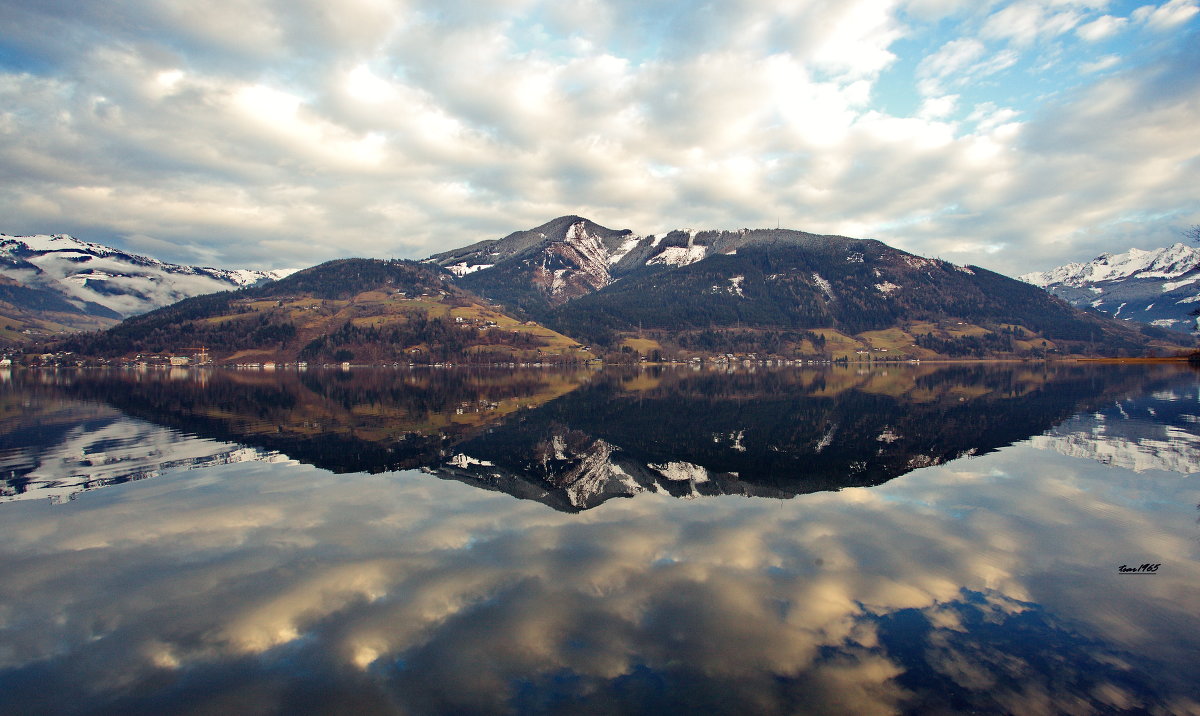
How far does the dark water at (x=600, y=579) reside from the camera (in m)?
11.3

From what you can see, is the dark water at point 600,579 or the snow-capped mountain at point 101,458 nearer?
the dark water at point 600,579

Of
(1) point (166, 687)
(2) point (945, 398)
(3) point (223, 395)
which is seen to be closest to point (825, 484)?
(1) point (166, 687)

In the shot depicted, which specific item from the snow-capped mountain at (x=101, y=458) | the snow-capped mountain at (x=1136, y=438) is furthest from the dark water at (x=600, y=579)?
the snow-capped mountain at (x=1136, y=438)

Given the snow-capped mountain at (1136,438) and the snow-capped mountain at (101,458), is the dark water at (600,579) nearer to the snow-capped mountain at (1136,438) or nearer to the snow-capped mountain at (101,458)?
the snow-capped mountain at (101,458)

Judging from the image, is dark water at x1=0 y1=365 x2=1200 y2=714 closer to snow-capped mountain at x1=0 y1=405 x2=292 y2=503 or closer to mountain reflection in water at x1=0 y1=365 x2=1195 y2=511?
snow-capped mountain at x1=0 y1=405 x2=292 y2=503

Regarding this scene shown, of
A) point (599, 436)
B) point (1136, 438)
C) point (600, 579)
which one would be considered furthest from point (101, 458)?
point (1136, 438)

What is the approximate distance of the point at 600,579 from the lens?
16.8 m

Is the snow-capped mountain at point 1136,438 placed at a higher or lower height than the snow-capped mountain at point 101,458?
lower

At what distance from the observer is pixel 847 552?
1941 cm

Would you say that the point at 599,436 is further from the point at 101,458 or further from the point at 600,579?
the point at 101,458

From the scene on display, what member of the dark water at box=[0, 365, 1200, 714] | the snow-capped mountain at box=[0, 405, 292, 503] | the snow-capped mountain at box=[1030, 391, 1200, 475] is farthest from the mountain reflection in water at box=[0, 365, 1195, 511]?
the snow-capped mountain at box=[1030, 391, 1200, 475]

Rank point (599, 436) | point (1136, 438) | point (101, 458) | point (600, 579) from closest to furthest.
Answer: point (600, 579) < point (101, 458) < point (1136, 438) < point (599, 436)

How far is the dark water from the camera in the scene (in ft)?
37.1

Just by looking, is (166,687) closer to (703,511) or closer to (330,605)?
(330,605)
